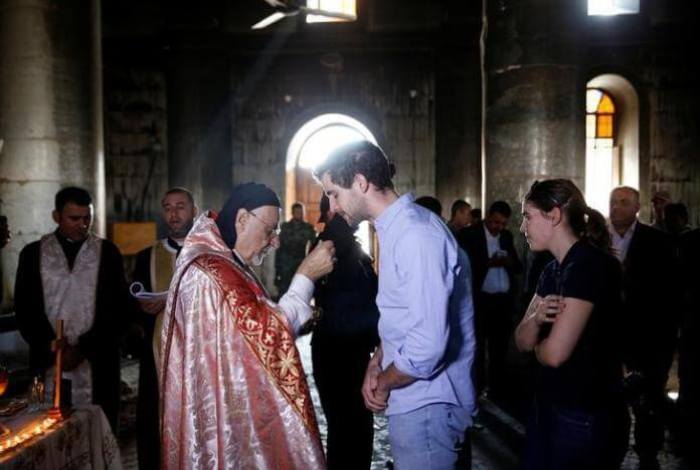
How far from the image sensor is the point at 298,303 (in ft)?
9.70

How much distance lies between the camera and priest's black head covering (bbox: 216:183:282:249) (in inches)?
121

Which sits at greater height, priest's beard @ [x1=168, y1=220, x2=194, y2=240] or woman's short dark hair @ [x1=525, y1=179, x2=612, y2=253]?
woman's short dark hair @ [x1=525, y1=179, x2=612, y2=253]

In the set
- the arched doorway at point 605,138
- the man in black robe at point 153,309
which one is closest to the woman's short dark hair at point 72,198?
the man in black robe at point 153,309

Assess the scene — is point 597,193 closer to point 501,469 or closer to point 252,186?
point 501,469

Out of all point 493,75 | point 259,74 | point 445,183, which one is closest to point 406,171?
point 445,183

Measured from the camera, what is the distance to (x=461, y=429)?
2721 millimetres

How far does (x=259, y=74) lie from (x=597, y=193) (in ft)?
25.9

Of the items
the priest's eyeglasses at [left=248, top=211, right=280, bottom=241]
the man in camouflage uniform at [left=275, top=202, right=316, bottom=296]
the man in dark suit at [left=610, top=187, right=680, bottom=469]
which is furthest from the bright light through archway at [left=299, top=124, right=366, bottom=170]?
the priest's eyeglasses at [left=248, top=211, right=280, bottom=241]

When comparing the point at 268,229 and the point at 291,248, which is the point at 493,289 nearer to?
the point at 268,229

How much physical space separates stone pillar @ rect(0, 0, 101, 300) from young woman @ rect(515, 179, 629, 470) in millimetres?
7072

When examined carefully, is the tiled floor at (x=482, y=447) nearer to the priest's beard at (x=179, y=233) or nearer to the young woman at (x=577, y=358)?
the priest's beard at (x=179, y=233)

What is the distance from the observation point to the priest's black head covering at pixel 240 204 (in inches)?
121

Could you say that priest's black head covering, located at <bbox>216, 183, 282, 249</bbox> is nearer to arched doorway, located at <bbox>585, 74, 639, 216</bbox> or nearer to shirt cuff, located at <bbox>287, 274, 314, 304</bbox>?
shirt cuff, located at <bbox>287, 274, 314, 304</bbox>

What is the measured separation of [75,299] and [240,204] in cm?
214
